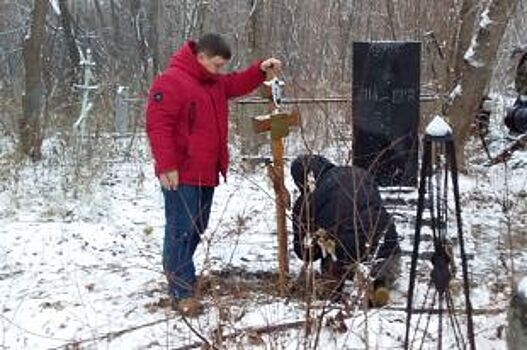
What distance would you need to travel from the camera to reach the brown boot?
3812mm

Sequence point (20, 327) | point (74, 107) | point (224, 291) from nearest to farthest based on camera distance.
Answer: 1. point (20, 327)
2. point (224, 291)
3. point (74, 107)

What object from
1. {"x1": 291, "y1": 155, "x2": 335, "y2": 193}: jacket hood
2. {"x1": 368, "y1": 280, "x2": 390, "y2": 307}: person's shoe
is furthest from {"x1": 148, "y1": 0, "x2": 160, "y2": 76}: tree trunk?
{"x1": 368, "y1": 280, "x2": 390, "y2": 307}: person's shoe

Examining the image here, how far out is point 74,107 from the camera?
1184cm

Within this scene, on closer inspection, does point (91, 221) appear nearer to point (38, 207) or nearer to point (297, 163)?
point (38, 207)

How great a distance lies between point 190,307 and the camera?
3852mm

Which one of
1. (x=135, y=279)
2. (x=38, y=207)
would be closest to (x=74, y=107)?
(x=38, y=207)

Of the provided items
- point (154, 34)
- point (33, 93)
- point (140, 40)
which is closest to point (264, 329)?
point (33, 93)

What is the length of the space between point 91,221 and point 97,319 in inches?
93.6

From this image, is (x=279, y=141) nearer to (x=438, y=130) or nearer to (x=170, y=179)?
(x=170, y=179)

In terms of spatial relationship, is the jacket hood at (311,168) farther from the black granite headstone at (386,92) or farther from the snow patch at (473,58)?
the snow patch at (473,58)

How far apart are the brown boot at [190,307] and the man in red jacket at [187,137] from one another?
71mm

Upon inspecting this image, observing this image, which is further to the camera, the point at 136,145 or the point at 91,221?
the point at 136,145

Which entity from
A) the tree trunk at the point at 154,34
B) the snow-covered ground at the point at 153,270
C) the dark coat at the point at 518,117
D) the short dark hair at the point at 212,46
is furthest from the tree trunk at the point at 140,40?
the short dark hair at the point at 212,46

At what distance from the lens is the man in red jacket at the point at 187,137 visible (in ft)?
14.4
